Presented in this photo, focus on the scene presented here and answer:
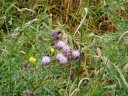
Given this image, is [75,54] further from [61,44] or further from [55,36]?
[55,36]

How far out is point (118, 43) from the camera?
8.29 ft

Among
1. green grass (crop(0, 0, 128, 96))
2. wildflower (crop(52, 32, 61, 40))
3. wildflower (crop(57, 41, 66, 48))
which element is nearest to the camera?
green grass (crop(0, 0, 128, 96))

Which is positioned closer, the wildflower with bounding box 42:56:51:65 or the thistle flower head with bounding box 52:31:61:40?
the wildflower with bounding box 42:56:51:65

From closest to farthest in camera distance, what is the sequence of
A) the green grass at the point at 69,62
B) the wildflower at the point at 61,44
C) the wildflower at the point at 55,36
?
the green grass at the point at 69,62 < the wildflower at the point at 61,44 < the wildflower at the point at 55,36

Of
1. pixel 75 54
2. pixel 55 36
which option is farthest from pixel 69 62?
pixel 55 36

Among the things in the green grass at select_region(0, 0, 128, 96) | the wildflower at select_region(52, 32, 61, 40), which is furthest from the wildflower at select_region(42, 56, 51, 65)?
the wildflower at select_region(52, 32, 61, 40)

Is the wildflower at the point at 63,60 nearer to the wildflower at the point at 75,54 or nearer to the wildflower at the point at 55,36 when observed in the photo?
the wildflower at the point at 75,54

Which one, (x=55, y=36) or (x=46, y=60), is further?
(x=55, y=36)

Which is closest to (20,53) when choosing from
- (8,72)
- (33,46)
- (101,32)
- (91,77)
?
(33,46)

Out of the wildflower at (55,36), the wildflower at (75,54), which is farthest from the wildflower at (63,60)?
the wildflower at (55,36)

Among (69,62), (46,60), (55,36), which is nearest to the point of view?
(46,60)

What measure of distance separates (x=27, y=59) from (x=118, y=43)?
538mm

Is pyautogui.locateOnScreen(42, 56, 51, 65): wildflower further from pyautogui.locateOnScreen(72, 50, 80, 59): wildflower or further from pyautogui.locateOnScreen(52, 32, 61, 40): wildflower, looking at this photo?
pyautogui.locateOnScreen(52, 32, 61, 40): wildflower

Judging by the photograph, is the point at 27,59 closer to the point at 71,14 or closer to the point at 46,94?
the point at 46,94
